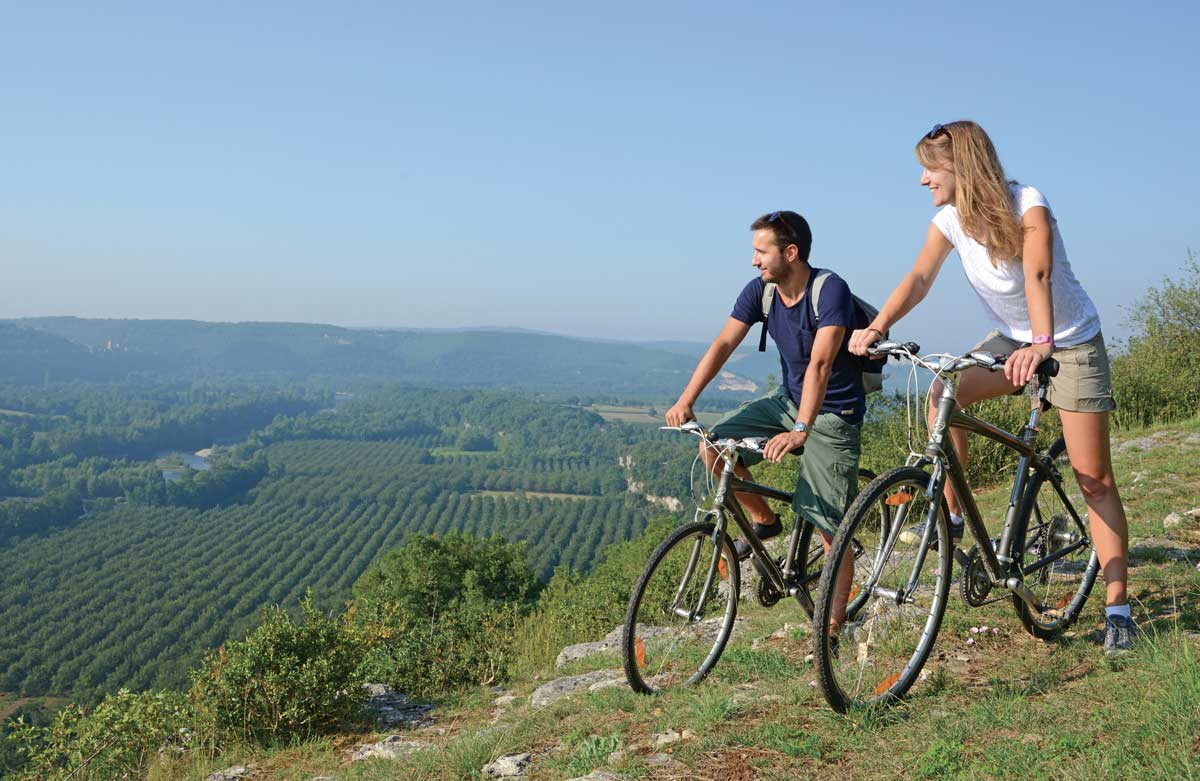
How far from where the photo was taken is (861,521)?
3064 millimetres

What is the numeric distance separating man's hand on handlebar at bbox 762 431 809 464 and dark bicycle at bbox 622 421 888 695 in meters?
0.14

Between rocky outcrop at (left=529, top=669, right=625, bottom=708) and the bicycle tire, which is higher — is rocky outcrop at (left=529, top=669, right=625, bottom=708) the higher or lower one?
the lower one

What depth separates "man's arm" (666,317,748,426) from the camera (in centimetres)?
396

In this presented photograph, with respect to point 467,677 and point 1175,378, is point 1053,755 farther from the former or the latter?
point 1175,378

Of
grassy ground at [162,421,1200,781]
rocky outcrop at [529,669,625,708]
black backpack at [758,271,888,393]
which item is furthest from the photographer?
rocky outcrop at [529,669,625,708]

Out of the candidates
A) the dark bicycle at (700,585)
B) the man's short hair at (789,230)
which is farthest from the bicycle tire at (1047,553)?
the man's short hair at (789,230)

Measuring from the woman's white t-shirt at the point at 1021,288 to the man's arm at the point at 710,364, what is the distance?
3.34 ft

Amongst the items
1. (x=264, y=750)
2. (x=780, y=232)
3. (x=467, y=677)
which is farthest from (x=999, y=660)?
(x=467, y=677)

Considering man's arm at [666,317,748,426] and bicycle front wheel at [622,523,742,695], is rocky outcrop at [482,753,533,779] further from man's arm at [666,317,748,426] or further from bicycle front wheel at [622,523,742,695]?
man's arm at [666,317,748,426]

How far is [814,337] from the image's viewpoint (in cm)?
368

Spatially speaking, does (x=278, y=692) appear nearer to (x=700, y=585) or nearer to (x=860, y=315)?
(x=700, y=585)

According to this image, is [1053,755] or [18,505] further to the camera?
[18,505]

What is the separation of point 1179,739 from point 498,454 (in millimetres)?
178712

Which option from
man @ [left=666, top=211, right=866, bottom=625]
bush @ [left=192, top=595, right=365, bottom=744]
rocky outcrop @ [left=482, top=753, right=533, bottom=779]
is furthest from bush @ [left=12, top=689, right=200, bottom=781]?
man @ [left=666, top=211, right=866, bottom=625]
